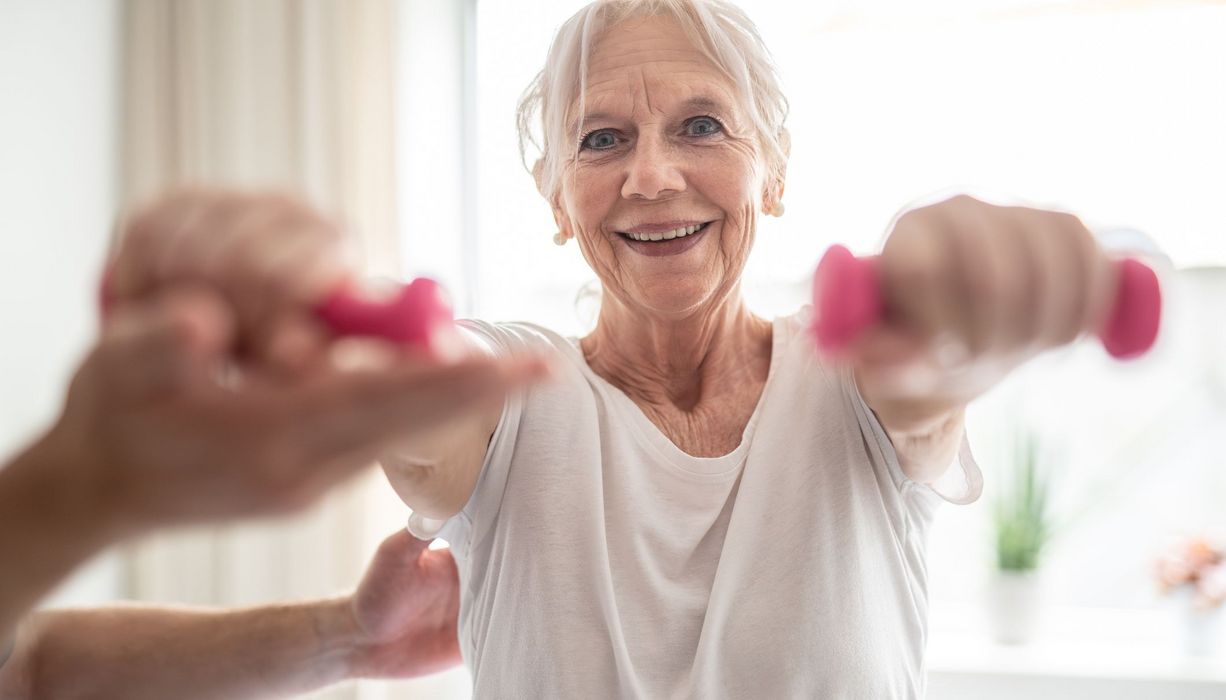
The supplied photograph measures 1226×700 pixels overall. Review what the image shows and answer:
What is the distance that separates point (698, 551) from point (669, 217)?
0.40m

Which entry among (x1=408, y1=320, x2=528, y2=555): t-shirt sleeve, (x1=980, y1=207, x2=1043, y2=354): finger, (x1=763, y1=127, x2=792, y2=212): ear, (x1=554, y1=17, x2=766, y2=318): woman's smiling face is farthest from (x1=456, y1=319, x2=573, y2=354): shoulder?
(x1=980, y1=207, x2=1043, y2=354): finger

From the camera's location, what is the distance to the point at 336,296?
0.50 m

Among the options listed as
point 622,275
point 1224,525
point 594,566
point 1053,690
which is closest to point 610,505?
point 594,566

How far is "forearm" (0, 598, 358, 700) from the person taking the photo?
4.07 ft

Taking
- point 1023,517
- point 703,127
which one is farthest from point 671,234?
point 1023,517

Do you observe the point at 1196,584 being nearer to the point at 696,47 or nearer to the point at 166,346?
the point at 696,47

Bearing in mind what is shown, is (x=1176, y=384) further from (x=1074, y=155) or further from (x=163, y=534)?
(x=163, y=534)

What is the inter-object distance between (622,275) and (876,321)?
69 cm

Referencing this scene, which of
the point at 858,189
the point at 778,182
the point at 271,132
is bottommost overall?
the point at 778,182

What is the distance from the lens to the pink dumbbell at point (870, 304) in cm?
52

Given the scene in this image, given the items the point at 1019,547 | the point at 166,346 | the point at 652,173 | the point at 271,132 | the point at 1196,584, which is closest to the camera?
the point at 166,346

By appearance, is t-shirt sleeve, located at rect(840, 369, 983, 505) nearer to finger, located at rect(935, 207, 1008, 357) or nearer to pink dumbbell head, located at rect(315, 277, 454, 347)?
finger, located at rect(935, 207, 1008, 357)

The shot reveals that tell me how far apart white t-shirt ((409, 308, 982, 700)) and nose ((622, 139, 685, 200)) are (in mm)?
220

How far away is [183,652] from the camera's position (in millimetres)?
1291
